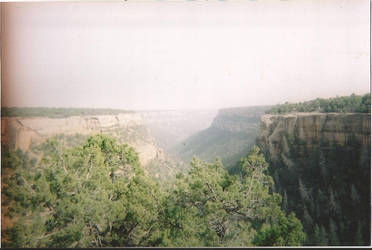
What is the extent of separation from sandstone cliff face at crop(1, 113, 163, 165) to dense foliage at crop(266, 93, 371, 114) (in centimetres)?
664

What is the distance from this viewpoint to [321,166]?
8.56m

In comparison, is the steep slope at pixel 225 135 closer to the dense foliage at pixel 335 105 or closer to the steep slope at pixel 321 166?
the dense foliage at pixel 335 105

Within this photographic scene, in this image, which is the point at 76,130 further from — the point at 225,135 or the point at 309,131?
the point at 225,135

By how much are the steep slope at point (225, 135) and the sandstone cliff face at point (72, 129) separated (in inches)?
149

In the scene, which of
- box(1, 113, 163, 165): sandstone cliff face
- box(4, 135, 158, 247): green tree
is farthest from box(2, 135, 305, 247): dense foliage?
box(1, 113, 163, 165): sandstone cliff face

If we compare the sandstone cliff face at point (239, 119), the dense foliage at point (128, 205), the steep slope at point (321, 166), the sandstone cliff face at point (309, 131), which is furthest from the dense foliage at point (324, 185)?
the sandstone cliff face at point (239, 119)

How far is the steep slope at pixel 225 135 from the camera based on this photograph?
1739 cm

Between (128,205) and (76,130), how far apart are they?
5.77 meters

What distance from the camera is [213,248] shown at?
3.84m

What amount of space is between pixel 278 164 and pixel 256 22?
22.8 ft

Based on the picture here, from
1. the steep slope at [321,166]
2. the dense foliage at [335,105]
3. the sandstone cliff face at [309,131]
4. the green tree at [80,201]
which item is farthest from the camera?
the sandstone cliff face at [309,131]

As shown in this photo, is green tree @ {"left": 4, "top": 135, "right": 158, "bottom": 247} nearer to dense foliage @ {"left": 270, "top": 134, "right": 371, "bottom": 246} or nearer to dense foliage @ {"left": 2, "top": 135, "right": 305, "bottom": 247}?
dense foliage @ {"left": 2, "top": 135, "right": 305, "bottom": 247}

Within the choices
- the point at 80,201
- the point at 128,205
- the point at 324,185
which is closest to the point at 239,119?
the point at 324,185

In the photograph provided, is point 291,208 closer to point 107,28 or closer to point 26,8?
point 107,28
